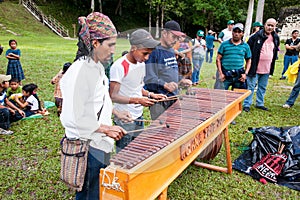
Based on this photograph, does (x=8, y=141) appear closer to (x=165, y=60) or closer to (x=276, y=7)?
(x=165, y=60)

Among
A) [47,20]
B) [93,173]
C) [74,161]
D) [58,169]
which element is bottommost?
[58,169]

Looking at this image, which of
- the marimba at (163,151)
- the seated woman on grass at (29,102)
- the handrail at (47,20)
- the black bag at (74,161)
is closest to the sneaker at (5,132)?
the seated woman on grass at (29,102)

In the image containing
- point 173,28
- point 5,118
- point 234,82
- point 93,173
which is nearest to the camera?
point 93,173

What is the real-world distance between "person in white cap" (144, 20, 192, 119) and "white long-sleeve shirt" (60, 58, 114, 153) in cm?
97

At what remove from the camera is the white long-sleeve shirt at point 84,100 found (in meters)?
1.49

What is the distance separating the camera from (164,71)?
2736 millimetres

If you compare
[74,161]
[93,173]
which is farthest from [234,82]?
[74,161]

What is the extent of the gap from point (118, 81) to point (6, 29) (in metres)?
20.4

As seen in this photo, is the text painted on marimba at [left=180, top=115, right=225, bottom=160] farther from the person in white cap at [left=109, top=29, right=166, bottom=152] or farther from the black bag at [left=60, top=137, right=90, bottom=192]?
the black bag at [left=60, top=137, right=90, bottom=192]

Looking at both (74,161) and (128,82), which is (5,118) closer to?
(128,82)

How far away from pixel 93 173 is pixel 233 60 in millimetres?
3706

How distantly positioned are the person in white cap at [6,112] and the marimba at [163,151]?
118 inches

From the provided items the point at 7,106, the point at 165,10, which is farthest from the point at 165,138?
the point at 7,106

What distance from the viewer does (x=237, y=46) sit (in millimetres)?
4852
